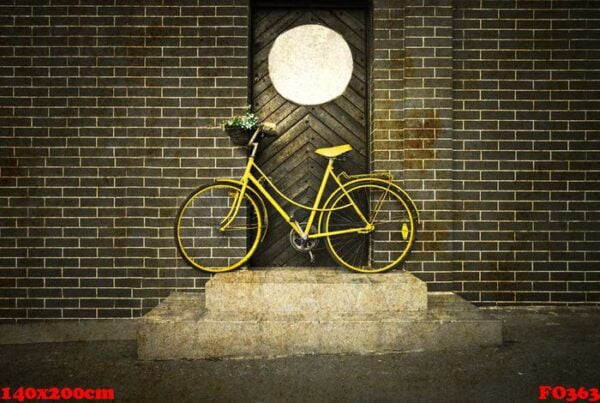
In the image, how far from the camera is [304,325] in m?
3.61

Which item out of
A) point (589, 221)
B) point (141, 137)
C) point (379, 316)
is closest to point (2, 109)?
point (141, 137)

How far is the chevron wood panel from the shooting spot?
4922 mm

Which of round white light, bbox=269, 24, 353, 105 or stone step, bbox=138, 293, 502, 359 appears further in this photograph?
round white light, bbox=269, 24, 353, 105

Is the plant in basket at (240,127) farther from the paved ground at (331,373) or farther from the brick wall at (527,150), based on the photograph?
the brick wall at (527,150)

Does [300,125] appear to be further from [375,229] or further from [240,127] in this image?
[375,229]

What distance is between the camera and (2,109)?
462 centimetres

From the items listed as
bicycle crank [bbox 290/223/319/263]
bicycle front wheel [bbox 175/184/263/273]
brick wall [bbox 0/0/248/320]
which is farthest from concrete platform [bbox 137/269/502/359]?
brick wall [bbox 0/0/248/320]

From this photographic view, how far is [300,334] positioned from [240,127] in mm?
2081

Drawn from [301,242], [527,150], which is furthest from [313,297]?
[527,150]

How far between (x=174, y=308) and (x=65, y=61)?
2.98 metres

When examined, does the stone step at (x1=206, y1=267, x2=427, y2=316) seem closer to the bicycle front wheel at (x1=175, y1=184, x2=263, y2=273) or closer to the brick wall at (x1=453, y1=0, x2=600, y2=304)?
the bicycle front wheel at (x1=175, y1=184, x2=263, y2=273)

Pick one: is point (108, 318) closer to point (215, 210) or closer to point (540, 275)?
point (215, 210)

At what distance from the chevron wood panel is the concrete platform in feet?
3.64

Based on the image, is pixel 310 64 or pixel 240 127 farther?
pixel 310 64
